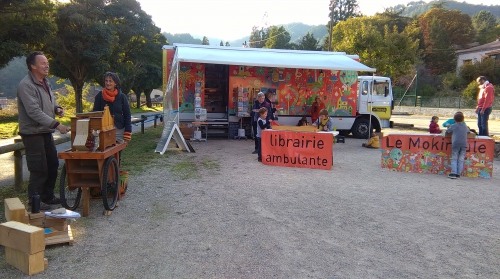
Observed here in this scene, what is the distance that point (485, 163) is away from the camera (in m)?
8.16

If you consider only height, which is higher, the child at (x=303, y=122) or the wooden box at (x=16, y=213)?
the child at (x=303, y=122)

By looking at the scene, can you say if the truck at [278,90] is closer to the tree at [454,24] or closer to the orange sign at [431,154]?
the orange sign at [431,154]

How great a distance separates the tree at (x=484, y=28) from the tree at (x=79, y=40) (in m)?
56.8

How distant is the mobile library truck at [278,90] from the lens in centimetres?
1314

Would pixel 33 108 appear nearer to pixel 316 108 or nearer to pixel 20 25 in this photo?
pixel 316 108

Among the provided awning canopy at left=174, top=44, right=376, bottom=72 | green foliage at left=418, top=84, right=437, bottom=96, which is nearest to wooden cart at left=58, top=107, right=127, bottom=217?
awning canopy at left=174, top=44, right=376, bottom=72

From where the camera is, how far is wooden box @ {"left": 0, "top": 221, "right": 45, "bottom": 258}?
3.20m

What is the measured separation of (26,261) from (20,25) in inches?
542

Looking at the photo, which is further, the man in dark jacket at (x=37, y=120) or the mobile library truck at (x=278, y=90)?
the mobile library truck at (x=278, y=90)

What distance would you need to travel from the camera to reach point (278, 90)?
1405 cm

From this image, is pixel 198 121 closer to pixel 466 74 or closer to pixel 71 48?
pixel 71 48

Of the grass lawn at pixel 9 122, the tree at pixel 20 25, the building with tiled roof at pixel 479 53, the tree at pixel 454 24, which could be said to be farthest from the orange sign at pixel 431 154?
the tree at pixel 454 24

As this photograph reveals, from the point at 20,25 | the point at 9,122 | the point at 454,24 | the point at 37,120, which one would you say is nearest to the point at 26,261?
the point at 37,120

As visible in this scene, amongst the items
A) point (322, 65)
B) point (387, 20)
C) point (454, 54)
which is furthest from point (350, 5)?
point (322, 65)
